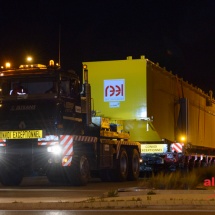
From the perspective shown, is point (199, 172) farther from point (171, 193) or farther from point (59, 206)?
point (59, 206)

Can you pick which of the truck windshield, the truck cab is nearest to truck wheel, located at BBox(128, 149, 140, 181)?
the truck cab

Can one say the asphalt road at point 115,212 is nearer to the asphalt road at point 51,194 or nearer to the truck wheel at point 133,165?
the asphalt road at point 51,194

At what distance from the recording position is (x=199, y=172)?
64.7 feet

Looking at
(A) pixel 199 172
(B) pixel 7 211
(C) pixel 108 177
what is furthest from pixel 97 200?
(C) pixel 108 177

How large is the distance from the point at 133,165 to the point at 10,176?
5545mm

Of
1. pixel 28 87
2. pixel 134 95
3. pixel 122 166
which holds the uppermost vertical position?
pixel 134 95

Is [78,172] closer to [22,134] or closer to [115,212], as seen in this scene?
[22,134]

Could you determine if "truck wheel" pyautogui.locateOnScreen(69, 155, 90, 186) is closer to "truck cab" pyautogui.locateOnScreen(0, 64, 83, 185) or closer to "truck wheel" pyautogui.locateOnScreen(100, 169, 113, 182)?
"truck cab" pyautogui.locateOnScreen(0, 64, 83, 185)

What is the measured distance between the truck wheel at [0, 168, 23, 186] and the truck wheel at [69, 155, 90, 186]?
1.97m

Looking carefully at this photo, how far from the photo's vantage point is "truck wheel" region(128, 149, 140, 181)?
2335 cm

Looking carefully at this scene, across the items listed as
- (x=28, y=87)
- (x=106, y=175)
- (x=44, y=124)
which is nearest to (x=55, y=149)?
(x=44, y=124)

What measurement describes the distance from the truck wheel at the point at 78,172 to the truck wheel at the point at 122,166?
3.14 m

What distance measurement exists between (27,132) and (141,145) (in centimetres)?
716

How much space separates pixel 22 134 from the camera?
61.8ft
